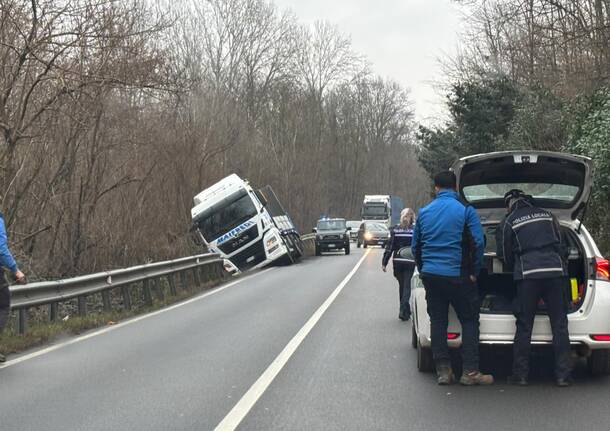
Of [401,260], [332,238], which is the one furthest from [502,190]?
[332,238]

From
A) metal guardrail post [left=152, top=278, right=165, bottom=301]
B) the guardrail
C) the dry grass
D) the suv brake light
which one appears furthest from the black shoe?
metal guardrail post [left=152, top=278, right=165, bottom=301]

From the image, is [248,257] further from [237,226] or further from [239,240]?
[237,226]

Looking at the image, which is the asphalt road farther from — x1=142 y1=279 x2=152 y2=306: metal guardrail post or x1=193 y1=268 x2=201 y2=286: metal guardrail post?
x1=193 y1=268 x2=201 y2=286: metal guardrail post

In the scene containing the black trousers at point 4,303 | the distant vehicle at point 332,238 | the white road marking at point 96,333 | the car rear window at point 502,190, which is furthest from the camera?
the distant vehicle at point 332,238

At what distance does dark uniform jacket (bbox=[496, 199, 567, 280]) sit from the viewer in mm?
6930

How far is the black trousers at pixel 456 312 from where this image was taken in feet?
22.9

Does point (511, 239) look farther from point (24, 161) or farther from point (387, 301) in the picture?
point (24, 161)

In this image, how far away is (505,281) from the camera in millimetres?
8258

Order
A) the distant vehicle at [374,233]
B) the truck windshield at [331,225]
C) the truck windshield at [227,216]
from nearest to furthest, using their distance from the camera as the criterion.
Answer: the truck windshield at [227,216] → the truck windshield at [331,225] → the distant vehicle at [374,233]

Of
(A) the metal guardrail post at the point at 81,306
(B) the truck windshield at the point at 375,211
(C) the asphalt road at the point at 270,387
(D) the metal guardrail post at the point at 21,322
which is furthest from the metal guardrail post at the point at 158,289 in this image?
(B) the truck windshield at the point at 375,211

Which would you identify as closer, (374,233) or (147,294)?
(147,294)

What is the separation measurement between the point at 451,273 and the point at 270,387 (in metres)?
1.93

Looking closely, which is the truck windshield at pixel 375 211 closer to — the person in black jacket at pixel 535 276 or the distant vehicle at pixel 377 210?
the distant vehicle at pixel 377 210

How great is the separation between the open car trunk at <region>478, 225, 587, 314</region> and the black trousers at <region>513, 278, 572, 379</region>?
5.8 inches
